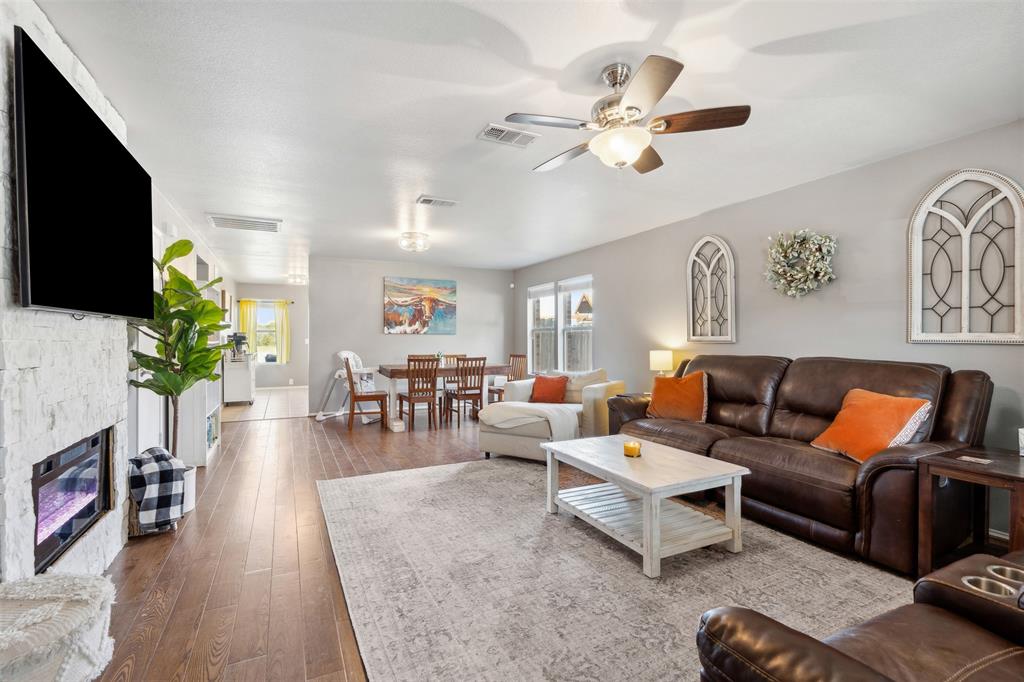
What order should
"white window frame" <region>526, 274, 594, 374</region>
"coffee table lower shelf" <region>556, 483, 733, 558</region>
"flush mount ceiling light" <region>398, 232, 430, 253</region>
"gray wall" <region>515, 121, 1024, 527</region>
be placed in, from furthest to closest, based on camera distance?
"white window frame" <region>526, 274, 594, 374</region>, "flush mount ceiling light" <region>398, 232, 430, 253</region>, "gray wall" <region>515, 121, 1024, 527</region>, "coffee table lower shelf" <region>556, 483, 733, 558</region>

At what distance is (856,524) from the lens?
244 cm

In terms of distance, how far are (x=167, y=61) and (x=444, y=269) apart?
19.5 feet

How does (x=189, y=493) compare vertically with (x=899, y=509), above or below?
below

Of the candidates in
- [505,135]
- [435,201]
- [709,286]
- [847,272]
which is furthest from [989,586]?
[435,201]

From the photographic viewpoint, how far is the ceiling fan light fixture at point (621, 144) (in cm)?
210

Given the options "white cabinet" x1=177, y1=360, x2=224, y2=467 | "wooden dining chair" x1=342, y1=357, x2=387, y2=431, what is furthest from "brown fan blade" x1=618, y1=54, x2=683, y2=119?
"wooden dining chair" x1=342, y1=357, x2=387, y2=431

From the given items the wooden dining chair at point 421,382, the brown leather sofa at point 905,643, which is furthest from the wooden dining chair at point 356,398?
the brown leather sofa at point 905,643

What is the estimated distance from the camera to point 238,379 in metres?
8.12

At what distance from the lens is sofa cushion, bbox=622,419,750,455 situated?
3314 millimetres

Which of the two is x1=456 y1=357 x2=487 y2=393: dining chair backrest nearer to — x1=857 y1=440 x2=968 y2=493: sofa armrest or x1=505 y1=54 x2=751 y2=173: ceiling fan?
x1=505 y1=54 x2=751 y2=173: ceiling fan

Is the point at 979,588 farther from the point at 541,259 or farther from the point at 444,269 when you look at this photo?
the point at 444,269

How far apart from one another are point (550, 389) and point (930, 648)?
3967 millimetres

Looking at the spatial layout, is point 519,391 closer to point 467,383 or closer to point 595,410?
point 595,410

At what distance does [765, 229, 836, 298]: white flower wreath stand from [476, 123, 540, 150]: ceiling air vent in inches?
93.7
